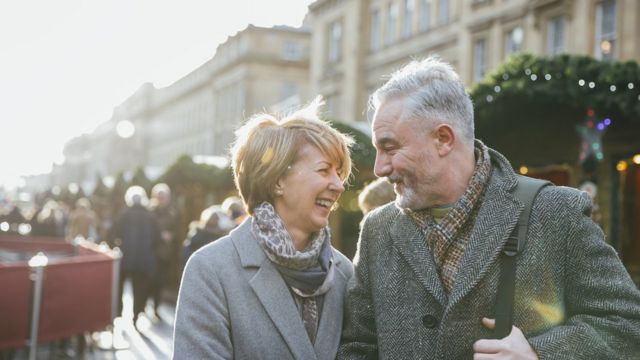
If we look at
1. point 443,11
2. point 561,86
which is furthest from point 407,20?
point 561,86

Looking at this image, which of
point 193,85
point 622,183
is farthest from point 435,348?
point 193,85

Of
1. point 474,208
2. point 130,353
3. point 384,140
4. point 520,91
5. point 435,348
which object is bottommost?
point 130,353

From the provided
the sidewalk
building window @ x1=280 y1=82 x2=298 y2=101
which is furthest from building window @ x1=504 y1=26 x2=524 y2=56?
building window @ x1=280 y1=82 x2=298 y2=101

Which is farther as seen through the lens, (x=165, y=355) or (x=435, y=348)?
(x=165, y=355)

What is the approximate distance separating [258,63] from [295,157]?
169 feet

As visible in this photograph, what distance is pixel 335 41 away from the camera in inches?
1364

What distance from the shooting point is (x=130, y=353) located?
9.61 meters

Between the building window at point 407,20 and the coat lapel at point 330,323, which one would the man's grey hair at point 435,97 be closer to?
the coat lapel at point 330,323

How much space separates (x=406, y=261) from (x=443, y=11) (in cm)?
2508

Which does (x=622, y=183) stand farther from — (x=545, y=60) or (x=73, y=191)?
(x=73, y=191)

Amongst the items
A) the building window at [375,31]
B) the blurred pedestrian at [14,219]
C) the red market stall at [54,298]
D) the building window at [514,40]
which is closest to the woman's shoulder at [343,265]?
the red market stall at [54,298]

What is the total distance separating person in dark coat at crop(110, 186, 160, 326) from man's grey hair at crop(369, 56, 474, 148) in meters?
8.95

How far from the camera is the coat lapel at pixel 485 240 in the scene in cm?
231

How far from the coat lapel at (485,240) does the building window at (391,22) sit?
28127mm
